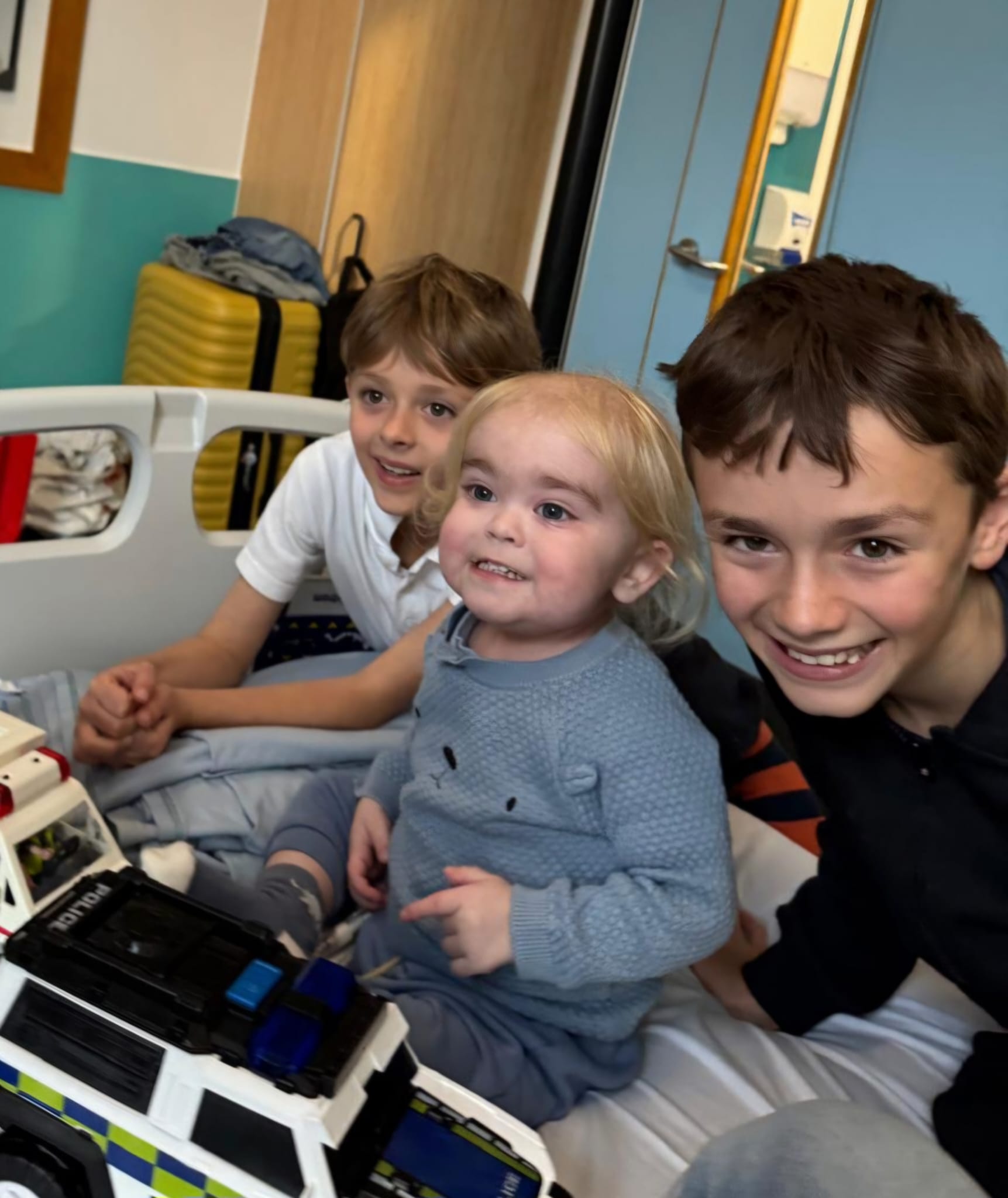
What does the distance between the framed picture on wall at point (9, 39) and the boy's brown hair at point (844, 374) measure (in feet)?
7.16

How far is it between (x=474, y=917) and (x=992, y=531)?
0.49m

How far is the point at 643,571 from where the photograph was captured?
3.43ft

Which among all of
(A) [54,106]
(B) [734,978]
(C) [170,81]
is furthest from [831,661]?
(C) [170,81]

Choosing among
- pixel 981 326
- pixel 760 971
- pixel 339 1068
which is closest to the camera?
pixel 339 1068

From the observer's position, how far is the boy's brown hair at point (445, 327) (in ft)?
4.25

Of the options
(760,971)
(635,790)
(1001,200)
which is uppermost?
(1001,200)

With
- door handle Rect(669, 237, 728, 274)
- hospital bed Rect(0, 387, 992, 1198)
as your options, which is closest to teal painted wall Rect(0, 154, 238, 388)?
door handle Rect(669, 237, 728, 274)

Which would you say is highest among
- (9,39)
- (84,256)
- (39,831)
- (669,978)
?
(9,39)

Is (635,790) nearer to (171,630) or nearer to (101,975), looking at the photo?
(101,975)

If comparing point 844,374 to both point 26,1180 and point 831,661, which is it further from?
point 26,1180

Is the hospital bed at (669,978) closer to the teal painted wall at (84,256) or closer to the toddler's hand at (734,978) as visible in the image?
the toddler's hand at (734,978)

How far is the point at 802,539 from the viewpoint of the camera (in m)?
0.80

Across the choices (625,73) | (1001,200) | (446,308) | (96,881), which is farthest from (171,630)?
(625,73)

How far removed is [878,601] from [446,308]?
67cm
